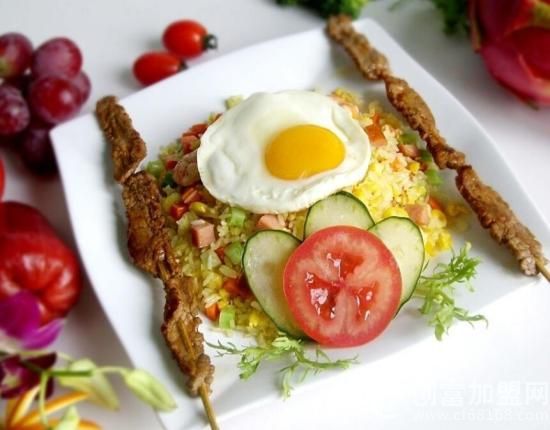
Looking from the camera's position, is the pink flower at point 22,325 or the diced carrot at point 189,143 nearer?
the pink flower at point 22,325

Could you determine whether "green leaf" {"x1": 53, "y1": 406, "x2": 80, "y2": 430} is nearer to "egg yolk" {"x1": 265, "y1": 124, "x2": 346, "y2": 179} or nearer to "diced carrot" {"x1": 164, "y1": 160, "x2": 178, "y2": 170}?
"egg yolk" {"x1": 265, "y1": 124, "x2": 346, "y2": 179}

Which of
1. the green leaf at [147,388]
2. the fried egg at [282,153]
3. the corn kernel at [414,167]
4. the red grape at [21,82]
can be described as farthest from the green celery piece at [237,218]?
the red grape at [21,82]

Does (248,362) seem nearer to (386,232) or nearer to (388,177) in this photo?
(386,232)

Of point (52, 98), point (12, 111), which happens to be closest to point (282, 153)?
point (52, 98)

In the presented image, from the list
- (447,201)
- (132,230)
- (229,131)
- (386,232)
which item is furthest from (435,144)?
(132,230)

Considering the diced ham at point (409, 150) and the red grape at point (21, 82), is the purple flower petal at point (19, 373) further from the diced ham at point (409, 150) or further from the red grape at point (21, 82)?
the diced ham at point (409, 150)

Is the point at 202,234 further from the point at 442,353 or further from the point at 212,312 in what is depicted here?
the point at 442,353
